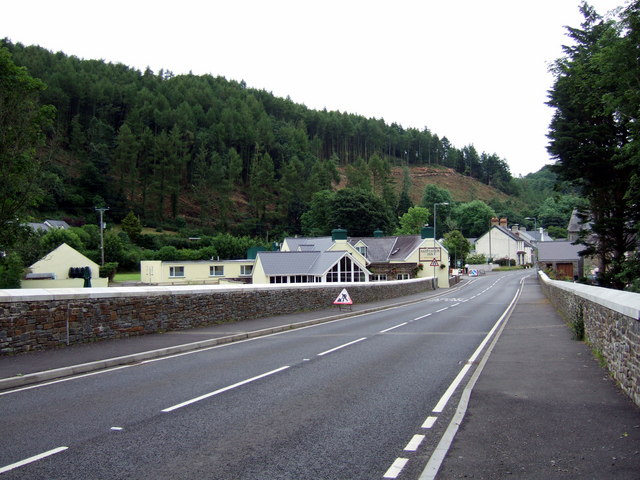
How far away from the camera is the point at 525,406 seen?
772 cm

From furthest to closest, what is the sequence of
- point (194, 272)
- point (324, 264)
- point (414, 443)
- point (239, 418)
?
point (194, 272)
point (324, 264)
point (239, 418)
point (414, 443)

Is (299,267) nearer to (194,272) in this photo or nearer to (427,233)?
(194,272)

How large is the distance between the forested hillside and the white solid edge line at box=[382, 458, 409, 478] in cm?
8569

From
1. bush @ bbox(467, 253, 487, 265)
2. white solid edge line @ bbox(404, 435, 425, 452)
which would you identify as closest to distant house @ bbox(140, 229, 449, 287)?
bush @ bbox(467, 253, 487, 265)

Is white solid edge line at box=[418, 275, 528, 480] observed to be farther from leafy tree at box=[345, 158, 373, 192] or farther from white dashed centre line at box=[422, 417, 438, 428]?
leafy tree at box=[345, 158, 373, 192]

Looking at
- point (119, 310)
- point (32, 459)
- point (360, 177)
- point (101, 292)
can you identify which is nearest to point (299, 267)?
point (119, 310)

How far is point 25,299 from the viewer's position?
11.8 m

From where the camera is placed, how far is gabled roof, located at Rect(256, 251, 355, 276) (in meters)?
47.8

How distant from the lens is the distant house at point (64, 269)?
48.5 m

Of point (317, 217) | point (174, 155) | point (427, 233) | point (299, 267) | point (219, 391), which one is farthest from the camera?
point (317, 217)

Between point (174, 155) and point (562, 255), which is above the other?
point (174, 155)

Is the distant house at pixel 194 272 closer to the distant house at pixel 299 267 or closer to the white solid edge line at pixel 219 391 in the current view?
the distant house at pixel 299 267

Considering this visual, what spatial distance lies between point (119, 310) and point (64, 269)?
1671 inches

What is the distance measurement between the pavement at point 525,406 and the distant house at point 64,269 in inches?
1502
